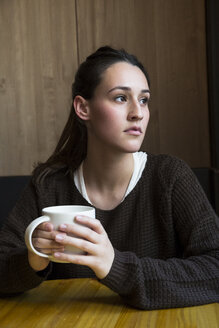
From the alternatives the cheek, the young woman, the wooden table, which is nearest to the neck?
the young woman

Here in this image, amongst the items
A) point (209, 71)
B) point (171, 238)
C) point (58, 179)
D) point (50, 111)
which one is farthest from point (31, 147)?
point (171, 238)

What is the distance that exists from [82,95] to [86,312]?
70 cm

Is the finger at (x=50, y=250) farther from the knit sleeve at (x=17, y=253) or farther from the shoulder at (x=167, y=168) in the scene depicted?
the shoulder at (x=167, y=168)

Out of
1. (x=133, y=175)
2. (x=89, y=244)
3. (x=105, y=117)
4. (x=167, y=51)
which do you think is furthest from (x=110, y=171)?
(x=167, y=51)

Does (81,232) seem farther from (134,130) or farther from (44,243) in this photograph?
(134,130)

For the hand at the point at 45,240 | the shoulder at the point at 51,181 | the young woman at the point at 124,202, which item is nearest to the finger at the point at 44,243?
the hand at the point at 45,240

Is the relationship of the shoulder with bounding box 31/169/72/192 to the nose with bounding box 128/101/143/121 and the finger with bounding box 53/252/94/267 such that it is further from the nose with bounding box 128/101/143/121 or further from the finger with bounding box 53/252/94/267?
the finger with bounding box 53/252/94/267

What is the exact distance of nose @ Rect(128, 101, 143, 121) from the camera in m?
1.30

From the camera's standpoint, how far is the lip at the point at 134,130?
4.27ft

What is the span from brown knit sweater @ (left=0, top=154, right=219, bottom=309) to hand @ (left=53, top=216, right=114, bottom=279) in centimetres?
3

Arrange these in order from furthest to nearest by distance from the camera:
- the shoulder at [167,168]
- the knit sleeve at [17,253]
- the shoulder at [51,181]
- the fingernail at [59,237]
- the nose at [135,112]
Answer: the shoulder at [51,181]
the shoulder at [167,168]
the nose at [135,112]
the knit sleeve at [17,253]
the fingernail at [59,237]

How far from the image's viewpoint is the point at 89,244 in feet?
3.20

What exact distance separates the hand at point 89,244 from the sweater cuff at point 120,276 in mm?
13

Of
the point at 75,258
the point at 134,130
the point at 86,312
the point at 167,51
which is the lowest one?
the point at 86,312
